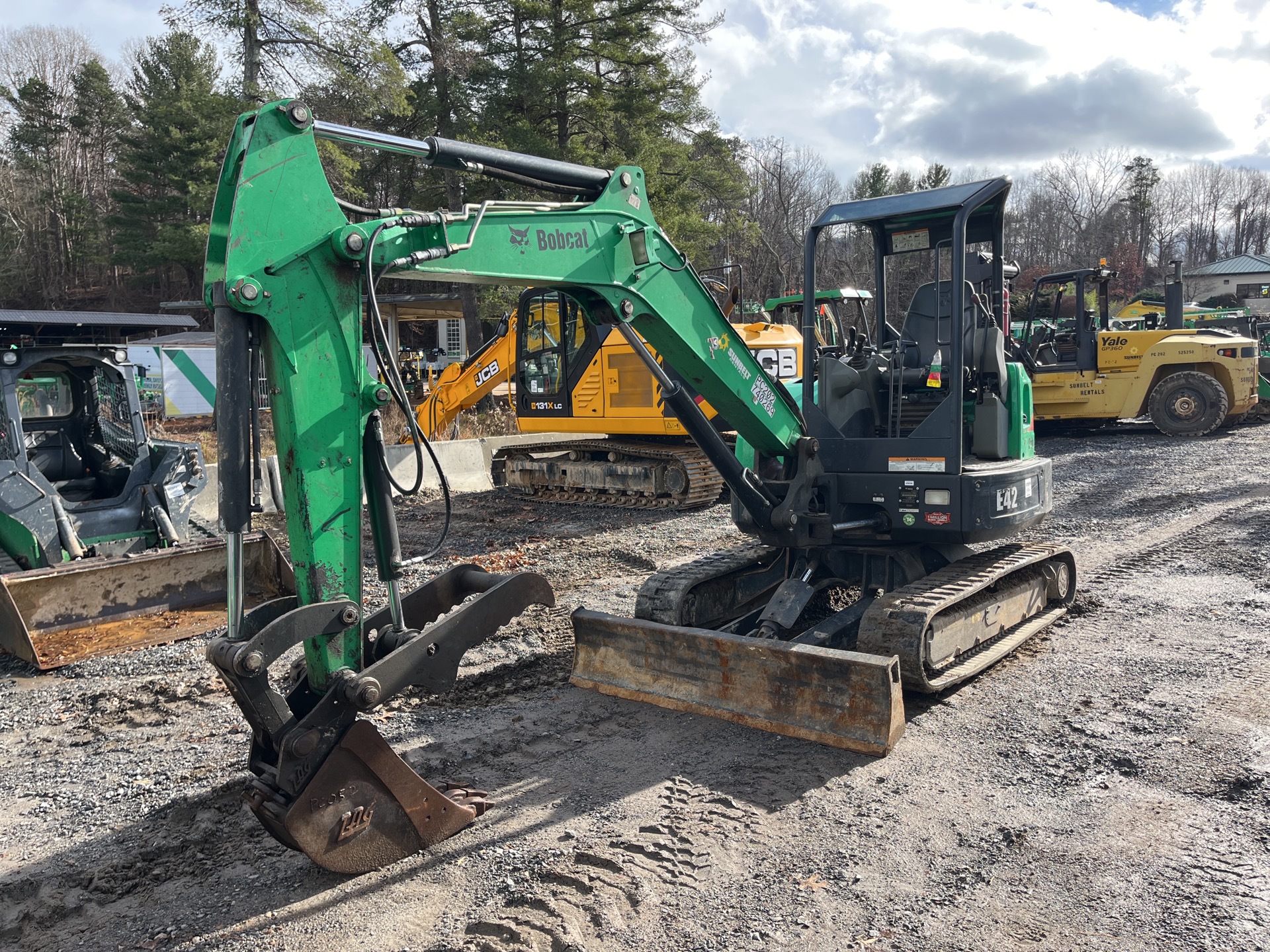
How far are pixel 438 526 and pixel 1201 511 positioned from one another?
8.63 meters

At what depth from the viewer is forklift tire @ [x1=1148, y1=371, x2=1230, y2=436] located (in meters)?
16.0

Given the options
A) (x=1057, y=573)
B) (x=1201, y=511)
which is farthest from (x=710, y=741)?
(x=1201, y=511)

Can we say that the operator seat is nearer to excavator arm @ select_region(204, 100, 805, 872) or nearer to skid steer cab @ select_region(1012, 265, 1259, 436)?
excavator arm @ select_region(204, 100, 805, 872)

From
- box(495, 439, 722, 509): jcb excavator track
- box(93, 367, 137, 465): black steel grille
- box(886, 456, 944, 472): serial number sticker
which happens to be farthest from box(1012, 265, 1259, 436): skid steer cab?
box(93, 367, 137, 465): black steel grille

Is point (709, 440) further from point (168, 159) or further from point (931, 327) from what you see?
point (168, 159)

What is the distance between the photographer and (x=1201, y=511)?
1017 centimetres

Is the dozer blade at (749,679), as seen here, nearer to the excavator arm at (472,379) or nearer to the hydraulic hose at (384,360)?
the hydraulic hose at (384,360)

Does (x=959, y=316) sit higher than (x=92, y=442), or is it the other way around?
(x=959, y=316)

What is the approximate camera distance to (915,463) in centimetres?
534

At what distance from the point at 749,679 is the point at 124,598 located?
4.85 meters

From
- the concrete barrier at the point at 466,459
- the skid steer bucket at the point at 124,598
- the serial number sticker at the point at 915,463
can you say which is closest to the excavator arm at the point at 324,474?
the serial number sticker at the point at 915,463

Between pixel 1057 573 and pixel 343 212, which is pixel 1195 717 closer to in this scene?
pixel 1057 573

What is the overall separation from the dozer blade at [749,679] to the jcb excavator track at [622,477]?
19.1 ft

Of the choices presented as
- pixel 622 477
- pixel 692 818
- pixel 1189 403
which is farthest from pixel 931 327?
pixel 1189 403
